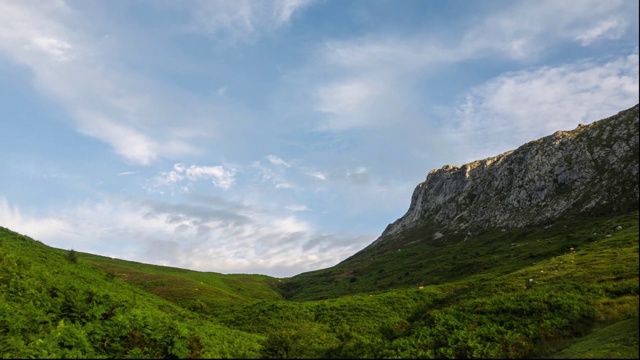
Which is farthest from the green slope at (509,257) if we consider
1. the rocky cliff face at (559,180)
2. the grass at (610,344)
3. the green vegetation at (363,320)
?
the grass at (610,344)

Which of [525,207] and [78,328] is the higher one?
[525,207]

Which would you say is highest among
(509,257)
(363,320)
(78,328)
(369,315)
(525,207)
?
(525,207)

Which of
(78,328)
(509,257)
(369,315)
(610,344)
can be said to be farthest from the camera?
(509,257)

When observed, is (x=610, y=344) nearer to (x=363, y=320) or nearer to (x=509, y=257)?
(x=363, y=320)

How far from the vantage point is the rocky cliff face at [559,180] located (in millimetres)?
103312

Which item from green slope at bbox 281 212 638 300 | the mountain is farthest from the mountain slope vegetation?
the mountain

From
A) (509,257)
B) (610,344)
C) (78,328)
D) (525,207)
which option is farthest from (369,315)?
(525,207)

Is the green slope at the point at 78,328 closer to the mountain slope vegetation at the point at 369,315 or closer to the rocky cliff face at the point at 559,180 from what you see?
the mountain slope vegetation at the point at 369,315

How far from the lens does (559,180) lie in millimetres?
130625

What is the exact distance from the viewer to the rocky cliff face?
339ft

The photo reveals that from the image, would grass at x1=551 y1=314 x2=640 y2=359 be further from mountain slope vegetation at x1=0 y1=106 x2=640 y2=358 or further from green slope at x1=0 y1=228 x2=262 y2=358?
green slope at x1=0 y1=228 x2=262 y2=358

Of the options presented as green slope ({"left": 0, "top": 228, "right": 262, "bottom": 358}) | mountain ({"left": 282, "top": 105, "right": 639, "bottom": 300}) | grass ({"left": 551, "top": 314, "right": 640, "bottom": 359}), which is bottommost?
grass ({"left": 551, "top": 314, "right": 640, "bottom": 359})

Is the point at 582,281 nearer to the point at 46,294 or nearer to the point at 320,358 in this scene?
the point at 320,358

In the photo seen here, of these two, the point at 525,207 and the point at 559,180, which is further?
→ the point at 525,207
